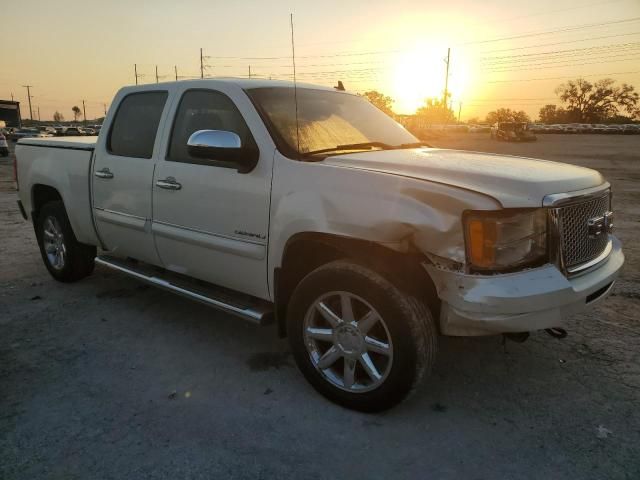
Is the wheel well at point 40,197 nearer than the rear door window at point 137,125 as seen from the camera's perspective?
No

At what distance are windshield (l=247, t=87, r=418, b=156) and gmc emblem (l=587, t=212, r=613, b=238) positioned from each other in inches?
57.4

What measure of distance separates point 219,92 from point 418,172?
1617mm

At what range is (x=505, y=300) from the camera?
2291 millimetres

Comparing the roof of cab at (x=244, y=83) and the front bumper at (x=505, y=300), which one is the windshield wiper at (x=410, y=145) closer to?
the roof of cab at (x=244, y=83)

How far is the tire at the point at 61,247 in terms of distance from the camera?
488 cm

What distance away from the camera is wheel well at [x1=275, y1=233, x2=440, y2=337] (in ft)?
8.49

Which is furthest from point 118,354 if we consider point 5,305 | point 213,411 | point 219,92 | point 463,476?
point 463,476

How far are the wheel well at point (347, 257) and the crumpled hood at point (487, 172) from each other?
0.41m

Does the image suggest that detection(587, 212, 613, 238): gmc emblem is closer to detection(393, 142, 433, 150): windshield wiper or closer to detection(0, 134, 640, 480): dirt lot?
detection(0, 134, 640, 480): dirt lot

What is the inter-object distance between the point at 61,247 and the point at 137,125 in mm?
1767

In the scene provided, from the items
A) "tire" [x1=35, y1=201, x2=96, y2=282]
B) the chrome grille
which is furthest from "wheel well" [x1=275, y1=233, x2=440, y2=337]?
"tire" [x1=35, y1=201, x2=96, y2=282]

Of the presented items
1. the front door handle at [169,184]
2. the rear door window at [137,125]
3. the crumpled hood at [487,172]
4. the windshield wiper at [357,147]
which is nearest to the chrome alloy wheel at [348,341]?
the crumpled hood at [487,172]

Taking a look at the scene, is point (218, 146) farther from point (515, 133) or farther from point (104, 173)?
point (515, 133)

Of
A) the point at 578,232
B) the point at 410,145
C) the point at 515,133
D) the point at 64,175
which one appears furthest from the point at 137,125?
the point at 515,133
